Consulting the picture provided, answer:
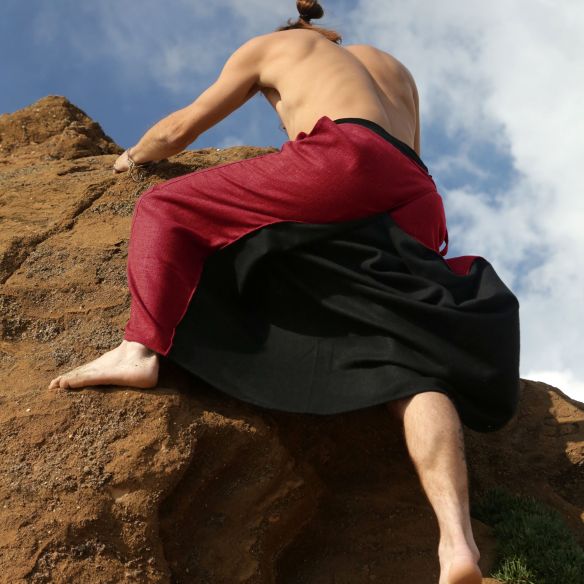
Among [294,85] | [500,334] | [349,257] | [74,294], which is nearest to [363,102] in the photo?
[294,85]

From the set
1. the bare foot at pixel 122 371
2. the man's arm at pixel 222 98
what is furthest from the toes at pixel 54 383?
the man's arm at pixel 222 98

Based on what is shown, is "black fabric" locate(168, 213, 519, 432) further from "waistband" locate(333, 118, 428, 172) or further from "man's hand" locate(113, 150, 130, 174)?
"man's hand" locate(113, 150, 130, 174)

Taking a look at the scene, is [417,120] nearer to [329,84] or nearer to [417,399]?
[329,84]

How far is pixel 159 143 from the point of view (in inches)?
155

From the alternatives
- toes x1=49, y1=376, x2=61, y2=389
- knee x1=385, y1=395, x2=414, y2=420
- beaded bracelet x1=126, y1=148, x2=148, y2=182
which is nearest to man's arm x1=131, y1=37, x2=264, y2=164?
beaded bracelet x1=126, y1=148, x2=148, y2=182

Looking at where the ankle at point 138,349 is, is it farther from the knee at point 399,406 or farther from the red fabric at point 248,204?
the knee at point 399,406

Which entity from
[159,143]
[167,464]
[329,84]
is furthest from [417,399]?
[159,143]

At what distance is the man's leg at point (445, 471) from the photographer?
2.55 m

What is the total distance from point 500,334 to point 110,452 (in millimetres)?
1361

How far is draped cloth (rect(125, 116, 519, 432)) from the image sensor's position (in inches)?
118

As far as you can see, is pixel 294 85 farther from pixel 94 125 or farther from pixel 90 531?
pixel 94 125

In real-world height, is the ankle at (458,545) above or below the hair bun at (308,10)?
below

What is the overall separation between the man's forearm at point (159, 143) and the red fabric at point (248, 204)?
686 mm

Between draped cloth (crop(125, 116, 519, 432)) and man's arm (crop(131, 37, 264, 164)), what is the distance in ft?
1.99
